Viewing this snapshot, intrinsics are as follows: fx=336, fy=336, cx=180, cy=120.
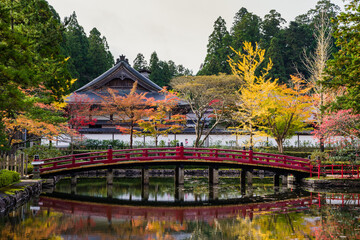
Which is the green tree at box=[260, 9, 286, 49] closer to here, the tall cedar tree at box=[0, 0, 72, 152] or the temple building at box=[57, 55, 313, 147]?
the temple building at box=[57, 55, 313, 147]

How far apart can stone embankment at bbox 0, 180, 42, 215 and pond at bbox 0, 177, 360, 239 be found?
1.36 ft

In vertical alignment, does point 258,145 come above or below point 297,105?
below

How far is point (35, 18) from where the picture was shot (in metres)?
15.0

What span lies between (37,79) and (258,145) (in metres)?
24.4

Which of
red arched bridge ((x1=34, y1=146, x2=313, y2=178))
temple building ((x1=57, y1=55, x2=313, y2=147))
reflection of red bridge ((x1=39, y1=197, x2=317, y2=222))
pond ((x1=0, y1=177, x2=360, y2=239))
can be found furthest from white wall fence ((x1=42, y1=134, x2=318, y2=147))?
reflection of red bridge ((x1=39, y1=197, x2=317, y2=222))

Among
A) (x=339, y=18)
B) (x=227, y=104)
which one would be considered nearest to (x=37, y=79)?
(x=339, y=18)

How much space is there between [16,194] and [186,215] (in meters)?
7.14

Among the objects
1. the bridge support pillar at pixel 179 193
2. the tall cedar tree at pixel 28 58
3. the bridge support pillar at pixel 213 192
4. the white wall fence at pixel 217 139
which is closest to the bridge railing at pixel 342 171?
the bridge support pillar at pixel 213 192

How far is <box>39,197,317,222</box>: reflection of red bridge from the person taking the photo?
13.1 metres

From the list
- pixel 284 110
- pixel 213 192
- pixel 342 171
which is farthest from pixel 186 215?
pixel 284 110

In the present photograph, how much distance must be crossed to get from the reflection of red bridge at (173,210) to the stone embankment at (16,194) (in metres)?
0.82

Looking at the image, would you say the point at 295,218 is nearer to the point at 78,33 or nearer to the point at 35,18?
the point at 35,18

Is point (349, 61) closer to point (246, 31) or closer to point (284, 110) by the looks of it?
point (284, 110)

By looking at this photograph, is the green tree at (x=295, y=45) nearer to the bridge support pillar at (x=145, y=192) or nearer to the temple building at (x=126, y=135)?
the temple building at (x=126, y=135)
